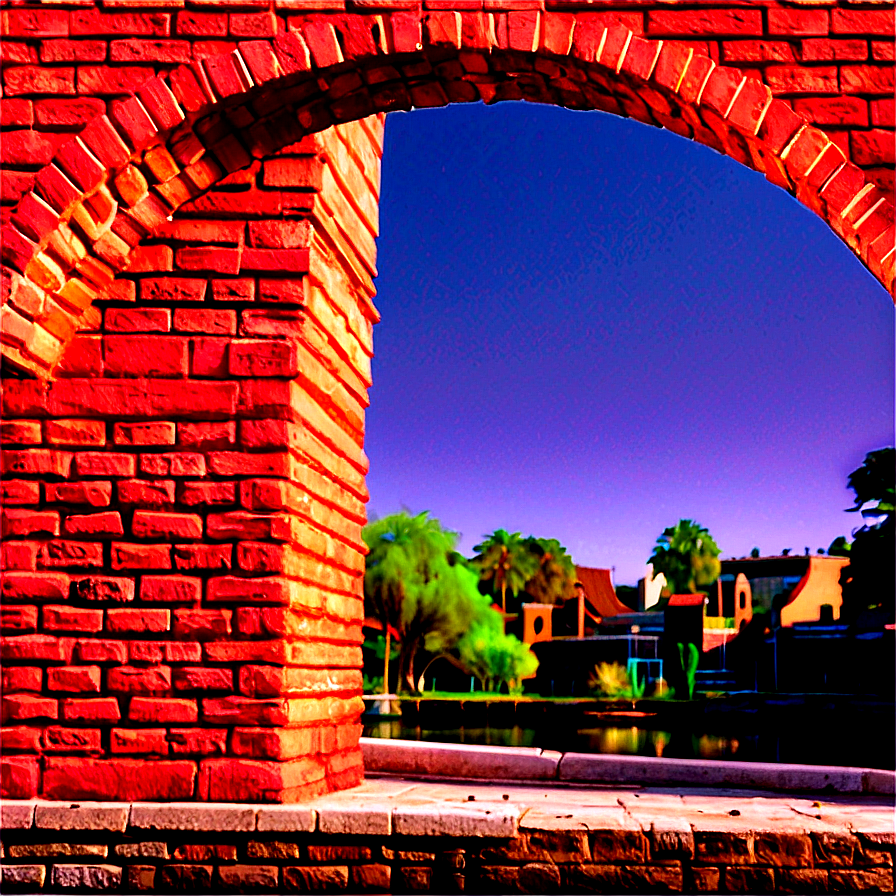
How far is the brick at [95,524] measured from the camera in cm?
481

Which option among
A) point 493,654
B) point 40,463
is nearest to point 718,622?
point 493,654

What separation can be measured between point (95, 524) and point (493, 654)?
114 ft

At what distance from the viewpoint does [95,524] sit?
15.8 ft

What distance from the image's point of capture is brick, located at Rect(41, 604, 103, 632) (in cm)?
472

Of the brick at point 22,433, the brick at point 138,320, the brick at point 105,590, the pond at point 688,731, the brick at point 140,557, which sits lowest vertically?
the pond at point 688,731

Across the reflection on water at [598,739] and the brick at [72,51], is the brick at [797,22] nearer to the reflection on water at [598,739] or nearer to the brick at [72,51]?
the brick at [72,51]

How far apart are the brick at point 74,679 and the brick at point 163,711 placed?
7.4 inches

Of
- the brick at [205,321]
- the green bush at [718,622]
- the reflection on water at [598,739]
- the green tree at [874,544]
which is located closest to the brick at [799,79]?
the brick at [205,321]

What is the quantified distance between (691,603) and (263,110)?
3884 cm

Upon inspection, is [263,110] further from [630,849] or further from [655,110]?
[630,849]

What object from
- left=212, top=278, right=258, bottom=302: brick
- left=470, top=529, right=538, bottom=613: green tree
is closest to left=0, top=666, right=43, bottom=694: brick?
left=212, top=278, right=258, bottom=302: brick

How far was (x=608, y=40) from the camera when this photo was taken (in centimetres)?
457

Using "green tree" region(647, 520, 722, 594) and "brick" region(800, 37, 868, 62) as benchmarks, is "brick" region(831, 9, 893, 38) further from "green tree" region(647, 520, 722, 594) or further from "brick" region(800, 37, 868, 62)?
"green tree" region(647, 520, 722, 594)

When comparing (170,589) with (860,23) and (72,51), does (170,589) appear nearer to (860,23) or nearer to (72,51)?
(72,51)
